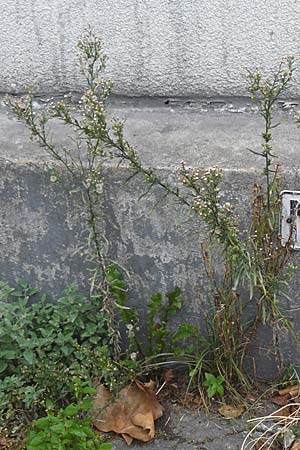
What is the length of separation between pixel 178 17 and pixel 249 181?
30.1 inches

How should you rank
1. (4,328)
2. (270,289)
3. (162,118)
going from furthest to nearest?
(162,118) → (4,328) → (270,289)

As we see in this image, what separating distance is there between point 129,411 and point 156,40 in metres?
1.44

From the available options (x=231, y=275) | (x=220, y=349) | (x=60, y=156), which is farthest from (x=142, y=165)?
(x=220, y=349)

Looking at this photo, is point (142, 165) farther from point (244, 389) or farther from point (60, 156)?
point (244, 389)

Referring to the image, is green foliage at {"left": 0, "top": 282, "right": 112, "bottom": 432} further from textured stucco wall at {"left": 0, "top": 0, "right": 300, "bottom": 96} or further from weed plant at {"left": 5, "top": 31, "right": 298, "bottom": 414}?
textured stucco wall at {"left": 0, "top": 0, "right": 300, "bottom": 96}

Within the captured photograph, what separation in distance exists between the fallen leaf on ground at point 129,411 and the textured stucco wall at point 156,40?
1206mm

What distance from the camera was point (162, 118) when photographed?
3.12 meters

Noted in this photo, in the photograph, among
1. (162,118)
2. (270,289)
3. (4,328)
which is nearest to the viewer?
(270,289)

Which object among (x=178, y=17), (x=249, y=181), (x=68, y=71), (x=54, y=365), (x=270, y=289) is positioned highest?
(x=178, y=17)

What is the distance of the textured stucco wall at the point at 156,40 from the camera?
2.93m

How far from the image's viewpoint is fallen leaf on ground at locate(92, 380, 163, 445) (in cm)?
277

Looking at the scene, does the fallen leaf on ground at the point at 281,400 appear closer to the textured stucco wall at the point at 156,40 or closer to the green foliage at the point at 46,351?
the green foliage at the point at 46,351

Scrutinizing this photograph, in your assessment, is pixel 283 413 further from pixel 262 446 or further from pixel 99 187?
pixel 99 187

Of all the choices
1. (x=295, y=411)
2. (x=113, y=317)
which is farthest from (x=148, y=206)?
(x=295, y=411)
